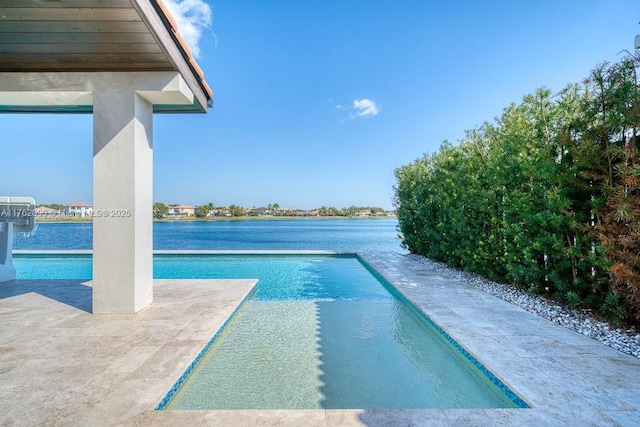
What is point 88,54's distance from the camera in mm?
4426

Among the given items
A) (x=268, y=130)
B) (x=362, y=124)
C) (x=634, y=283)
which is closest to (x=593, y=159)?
(x=634, y=283)

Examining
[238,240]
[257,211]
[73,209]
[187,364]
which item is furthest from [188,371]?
[257,211]

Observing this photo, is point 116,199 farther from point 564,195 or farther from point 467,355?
point 564,195

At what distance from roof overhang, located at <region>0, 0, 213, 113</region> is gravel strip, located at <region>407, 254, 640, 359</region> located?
6786mm

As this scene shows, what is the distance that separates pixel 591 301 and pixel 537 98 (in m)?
3.93

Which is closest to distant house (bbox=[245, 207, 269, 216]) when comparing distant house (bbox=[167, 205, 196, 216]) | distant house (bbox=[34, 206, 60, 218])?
distant house (bbox=[167, 205, 196, 216])

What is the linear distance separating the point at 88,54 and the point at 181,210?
9497 cm

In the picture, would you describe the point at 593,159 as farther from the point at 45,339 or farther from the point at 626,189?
the point at 45,339

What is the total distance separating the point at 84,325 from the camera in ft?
15.0

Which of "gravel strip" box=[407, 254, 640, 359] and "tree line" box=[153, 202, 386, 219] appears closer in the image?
"gravel strip" box=[407, 254, 640, 359]

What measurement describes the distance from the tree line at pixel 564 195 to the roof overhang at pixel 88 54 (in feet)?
20.1

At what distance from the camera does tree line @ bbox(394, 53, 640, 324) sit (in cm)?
435

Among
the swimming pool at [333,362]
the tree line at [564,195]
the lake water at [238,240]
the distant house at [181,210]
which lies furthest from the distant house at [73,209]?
the tree line at [564,195]

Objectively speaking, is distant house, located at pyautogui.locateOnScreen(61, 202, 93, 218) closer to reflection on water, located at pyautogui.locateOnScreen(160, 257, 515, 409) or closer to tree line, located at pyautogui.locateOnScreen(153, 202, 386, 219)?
tree line, located at pyautogui.locateOnScreen(153, 202, 386, 219)
